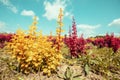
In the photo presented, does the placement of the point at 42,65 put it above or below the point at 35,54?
below

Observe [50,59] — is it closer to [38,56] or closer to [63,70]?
[38,56]

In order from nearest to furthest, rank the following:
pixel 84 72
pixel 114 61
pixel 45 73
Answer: pixel 45 73 → pixel 84 72 → pixel 114 61

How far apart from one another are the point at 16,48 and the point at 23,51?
291 mm

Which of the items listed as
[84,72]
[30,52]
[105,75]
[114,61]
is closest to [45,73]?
[30,52]

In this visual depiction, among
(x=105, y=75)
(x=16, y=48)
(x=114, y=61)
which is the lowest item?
(x=105, y=75)

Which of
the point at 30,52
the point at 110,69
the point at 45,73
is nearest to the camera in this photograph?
the point at 30,52

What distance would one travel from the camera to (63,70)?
714cm

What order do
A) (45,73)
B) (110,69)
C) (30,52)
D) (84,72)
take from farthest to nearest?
(110,69)
(84,72)
(45,73)
(30,52)

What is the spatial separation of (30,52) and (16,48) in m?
0.70

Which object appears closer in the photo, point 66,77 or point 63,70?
point 66,77

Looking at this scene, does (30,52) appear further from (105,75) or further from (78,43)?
(78,43)

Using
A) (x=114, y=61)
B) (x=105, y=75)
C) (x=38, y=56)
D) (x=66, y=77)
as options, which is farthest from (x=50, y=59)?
(x=114, y=61)

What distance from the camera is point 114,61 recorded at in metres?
9.04

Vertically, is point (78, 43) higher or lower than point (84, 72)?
higher
